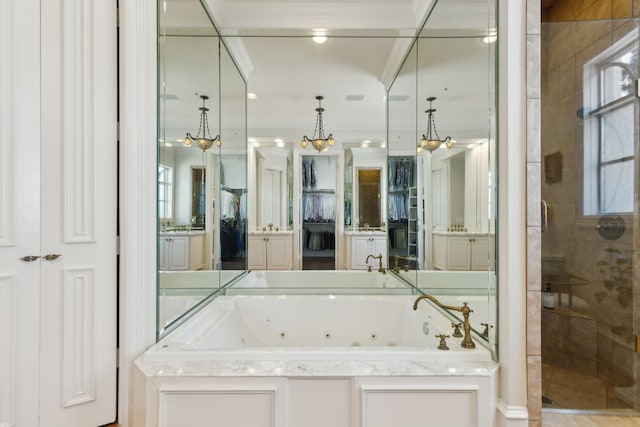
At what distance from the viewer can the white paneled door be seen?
4.02ft

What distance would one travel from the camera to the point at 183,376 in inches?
48.5

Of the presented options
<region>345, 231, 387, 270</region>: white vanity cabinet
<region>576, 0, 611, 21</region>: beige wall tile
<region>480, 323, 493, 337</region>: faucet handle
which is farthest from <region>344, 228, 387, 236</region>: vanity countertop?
<region>576, 0, 611, 21</region>: beige wall tile

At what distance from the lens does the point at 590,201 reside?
1914mm

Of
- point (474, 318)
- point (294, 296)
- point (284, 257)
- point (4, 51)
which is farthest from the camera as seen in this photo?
point (284, 257)

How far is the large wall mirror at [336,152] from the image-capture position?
1817 millimetres

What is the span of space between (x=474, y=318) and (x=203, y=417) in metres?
1.29

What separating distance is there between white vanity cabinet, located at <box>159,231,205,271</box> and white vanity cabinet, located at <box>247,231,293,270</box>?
590 millimetres

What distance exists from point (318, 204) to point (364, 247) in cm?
55

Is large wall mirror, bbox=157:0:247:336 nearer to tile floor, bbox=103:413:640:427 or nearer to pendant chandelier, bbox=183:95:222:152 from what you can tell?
pendant chandelier, bbox=183:95:222:152

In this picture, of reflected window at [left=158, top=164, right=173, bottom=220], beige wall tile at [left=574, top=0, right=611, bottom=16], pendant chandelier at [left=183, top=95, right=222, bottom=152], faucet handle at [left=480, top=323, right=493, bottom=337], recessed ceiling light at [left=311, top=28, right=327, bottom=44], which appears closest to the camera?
faucet handle at [left=480, top=323, right=493, bottom=337]

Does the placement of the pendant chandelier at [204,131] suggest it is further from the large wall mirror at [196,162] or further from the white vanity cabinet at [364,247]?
the white vanity cabinet at [364,247]

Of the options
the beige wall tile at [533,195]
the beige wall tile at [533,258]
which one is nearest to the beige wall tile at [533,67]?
the beige wall tile at [533,195]

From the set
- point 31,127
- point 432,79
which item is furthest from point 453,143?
point 31,127

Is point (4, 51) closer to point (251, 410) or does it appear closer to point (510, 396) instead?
point (251, 410)
